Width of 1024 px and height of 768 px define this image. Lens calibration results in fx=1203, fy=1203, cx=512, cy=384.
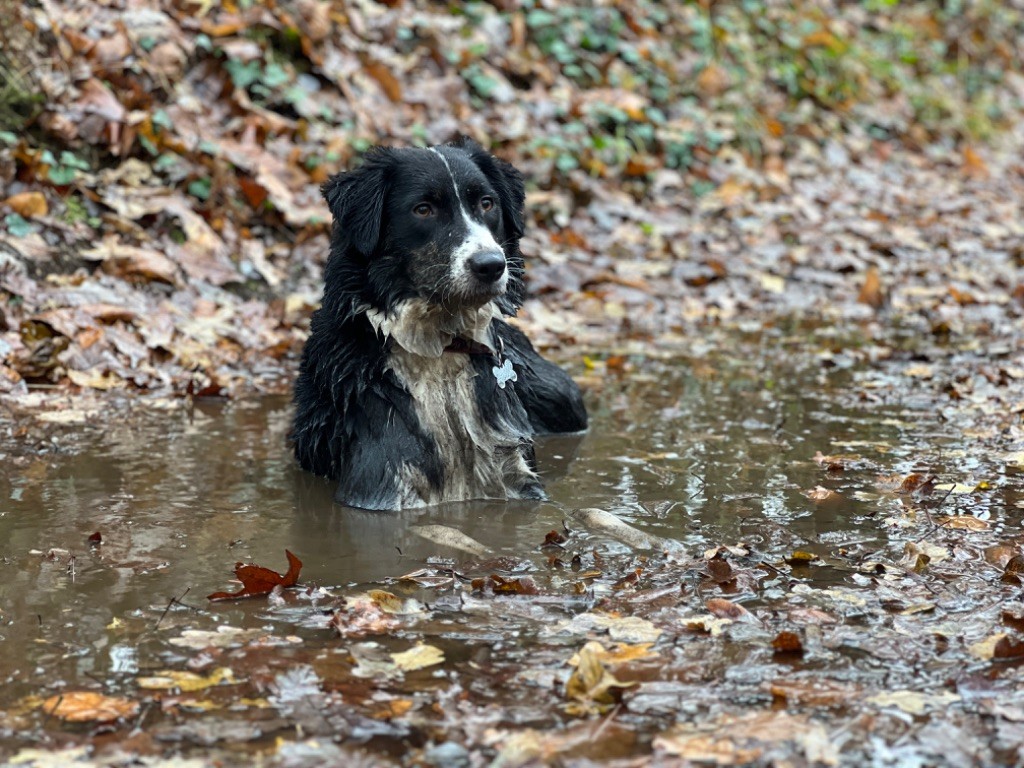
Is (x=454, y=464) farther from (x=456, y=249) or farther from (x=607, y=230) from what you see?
(x=607, y=230)

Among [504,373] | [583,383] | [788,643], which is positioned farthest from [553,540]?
[583,383]

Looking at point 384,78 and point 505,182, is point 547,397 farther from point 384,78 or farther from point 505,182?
point 384,78

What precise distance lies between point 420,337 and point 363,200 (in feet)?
2.38

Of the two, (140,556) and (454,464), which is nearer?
(140,556)

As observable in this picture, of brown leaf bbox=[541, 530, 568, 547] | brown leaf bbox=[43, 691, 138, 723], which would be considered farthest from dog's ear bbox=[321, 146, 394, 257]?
brown leaf bbox=[43, 691, 138, 723]

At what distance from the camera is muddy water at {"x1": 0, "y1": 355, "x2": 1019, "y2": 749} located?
4312 millimetres

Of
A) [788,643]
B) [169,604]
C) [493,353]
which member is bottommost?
[169,604]

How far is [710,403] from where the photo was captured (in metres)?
7.90

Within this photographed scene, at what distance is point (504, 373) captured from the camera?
6.25 m

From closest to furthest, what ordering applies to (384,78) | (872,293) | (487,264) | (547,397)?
(487,264) → (547,397) → (872,293) → (384,78)

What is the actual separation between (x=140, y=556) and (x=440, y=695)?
192 cm

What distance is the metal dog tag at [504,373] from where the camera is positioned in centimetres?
621

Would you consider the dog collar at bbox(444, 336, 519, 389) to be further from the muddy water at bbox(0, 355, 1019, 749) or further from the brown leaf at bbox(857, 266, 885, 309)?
the brown leaf at bbox(857, 266, 885, 309)

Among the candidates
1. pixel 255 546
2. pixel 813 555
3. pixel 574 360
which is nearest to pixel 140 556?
pixel 255 546
